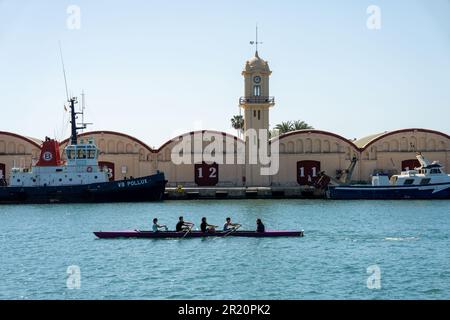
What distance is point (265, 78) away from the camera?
81.1 meters

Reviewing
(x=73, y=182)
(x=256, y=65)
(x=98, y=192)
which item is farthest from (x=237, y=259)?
(x=256, y=65)

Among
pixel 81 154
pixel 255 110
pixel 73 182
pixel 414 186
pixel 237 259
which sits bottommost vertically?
pixel 237 259

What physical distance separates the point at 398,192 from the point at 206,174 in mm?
23133

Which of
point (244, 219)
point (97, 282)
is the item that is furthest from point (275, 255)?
point (244, 219)

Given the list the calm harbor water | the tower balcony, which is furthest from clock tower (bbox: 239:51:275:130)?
the calm harbor water

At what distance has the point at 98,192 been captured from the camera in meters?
70.6

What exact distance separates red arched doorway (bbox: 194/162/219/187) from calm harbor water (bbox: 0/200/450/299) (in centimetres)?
2545

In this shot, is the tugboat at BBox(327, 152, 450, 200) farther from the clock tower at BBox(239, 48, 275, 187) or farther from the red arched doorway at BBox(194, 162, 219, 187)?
the red arched doorway at BBox(194, 162, 219, 187)

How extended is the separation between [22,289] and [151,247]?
450 inches

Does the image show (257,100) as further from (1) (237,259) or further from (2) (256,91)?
(1) (237,259)

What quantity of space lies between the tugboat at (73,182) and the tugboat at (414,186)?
76.1 ft

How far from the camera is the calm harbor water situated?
82.8ft

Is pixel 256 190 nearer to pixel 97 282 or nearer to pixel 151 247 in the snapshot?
pixel 151 247
